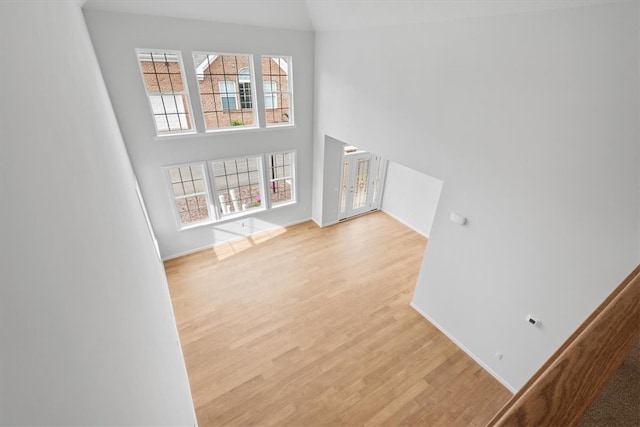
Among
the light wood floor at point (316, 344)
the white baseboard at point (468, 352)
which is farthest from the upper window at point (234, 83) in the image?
the white baseboard at point (468, 352)

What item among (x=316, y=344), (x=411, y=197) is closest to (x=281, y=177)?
(x=411, y=197)

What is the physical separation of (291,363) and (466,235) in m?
2.95

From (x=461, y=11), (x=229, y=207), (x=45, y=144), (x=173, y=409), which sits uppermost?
(x=461, y=11)

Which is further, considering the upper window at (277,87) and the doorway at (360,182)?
the doorway at (360,182)

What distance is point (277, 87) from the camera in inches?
230

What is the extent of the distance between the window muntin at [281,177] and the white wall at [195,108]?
0.60ft

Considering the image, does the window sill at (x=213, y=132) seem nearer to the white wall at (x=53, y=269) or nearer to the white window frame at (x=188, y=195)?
the white window frame at (x=188, y=195)

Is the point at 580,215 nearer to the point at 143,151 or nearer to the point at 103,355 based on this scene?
the point at 103,355

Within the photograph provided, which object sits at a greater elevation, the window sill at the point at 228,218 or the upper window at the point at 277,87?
the upper window at the point at 277,87

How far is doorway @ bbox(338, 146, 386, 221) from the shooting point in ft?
22.4

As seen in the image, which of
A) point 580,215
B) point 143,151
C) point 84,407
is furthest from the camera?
point 143,151

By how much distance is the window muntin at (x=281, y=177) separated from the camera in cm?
623

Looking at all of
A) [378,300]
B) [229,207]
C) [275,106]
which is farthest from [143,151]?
[378,300]

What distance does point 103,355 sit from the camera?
90 cm
